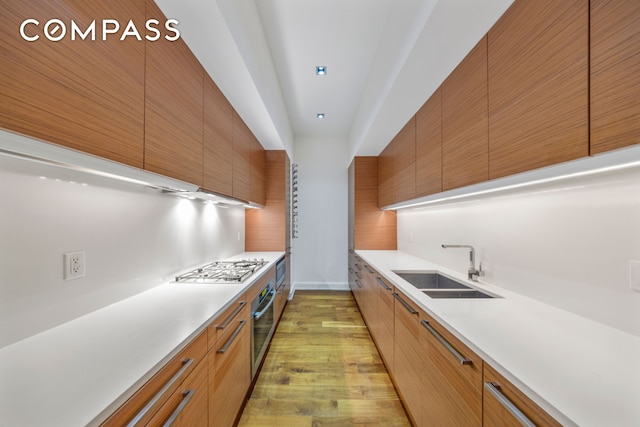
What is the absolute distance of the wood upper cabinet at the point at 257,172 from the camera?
299 centimetres

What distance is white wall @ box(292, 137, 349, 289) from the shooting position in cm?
479

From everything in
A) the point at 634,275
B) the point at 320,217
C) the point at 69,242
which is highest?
the point at 320,217

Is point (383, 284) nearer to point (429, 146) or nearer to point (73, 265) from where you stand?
point (429, 146)

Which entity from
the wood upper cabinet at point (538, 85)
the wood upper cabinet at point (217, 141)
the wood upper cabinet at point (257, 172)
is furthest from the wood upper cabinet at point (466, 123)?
the wood upper cabinet at point (257, 172)

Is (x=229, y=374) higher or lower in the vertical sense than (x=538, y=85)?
lower

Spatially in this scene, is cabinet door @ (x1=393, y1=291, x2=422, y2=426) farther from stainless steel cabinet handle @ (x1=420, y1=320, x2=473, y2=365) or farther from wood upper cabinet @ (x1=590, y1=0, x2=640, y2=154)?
wood upper cabinet @ (x1=590, y1=0, x2=640, y2=154)

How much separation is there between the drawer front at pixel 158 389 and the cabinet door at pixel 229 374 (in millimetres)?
208

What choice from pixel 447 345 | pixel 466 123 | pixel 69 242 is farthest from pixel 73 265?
pixel 466 123

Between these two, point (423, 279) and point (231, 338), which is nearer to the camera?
point (231, 338)

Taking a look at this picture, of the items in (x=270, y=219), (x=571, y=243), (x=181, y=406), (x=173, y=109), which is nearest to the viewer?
(x=181, y=406)

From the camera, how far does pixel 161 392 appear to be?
765 millimetres

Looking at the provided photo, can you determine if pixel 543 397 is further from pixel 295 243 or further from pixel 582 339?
pixel 295 243

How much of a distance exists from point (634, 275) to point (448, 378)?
797mm

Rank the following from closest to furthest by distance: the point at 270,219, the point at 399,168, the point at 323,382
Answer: the point at 323,382, the point at 399,168, the point at 270,219
